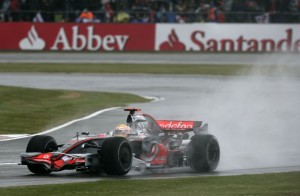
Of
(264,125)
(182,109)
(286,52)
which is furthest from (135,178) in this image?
(286,52)

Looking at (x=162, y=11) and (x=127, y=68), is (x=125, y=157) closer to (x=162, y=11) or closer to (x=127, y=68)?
(x=127, y=68)

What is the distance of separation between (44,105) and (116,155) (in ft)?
43.1

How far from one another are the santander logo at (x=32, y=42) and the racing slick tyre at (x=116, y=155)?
109 ft

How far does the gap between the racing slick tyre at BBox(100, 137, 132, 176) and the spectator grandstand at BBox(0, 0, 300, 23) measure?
3342 cm

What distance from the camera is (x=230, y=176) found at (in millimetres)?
14055

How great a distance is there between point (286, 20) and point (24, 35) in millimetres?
13550

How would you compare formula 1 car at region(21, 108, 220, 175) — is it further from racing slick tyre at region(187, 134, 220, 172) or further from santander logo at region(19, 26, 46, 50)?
santander logo at region(19, 26, 46, 50)

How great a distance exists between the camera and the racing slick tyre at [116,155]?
13398 millimetres

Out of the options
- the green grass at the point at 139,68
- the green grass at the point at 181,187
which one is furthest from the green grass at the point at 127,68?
the green grass at the point at 181,187

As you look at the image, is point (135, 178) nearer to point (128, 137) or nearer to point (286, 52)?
point (128, 137)

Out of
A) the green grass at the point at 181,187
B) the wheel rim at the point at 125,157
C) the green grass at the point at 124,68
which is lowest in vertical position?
the green grass at the point at 124,68

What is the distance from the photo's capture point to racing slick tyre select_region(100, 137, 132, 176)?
44.0 feet

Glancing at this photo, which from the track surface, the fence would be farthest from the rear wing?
the fence

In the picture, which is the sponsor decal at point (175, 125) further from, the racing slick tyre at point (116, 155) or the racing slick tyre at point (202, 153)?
the racing slick tyre at point (116, 155)
